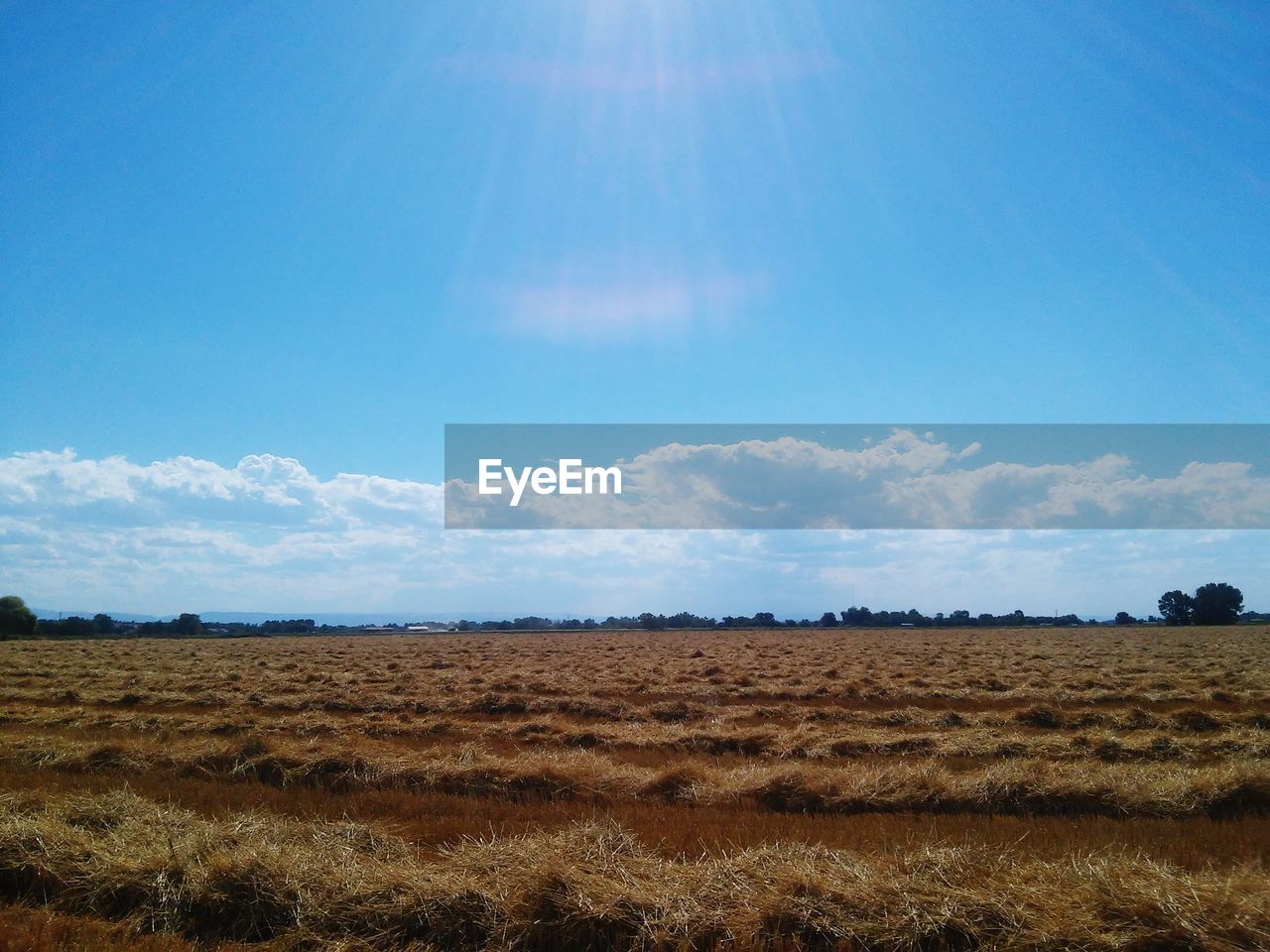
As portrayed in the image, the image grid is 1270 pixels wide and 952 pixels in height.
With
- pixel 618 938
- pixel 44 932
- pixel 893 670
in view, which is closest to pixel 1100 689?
pixel 893 670

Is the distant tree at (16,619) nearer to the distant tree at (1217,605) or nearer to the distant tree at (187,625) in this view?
the distant tree at (187,625)

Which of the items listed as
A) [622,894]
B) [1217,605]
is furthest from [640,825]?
[1217,605]

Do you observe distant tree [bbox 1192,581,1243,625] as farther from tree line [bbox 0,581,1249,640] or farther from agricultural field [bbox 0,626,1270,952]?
agricultural field [bbox 0,626,1270,952]

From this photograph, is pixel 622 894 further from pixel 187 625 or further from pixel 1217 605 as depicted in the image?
pixel 1217 605

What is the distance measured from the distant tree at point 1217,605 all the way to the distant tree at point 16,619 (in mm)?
133215

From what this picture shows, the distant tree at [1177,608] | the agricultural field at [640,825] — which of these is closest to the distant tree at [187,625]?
the agricultural field at [640,825]

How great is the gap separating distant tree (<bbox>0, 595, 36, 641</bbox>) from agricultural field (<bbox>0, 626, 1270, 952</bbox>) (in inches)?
2846

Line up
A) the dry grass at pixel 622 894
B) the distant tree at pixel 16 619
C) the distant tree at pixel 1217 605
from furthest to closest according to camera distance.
Answer: the distant tree at pixel 1217 605 → the distant tree at pixel 16 619 → the dry grass at pixel 622 894

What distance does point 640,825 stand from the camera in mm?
7820

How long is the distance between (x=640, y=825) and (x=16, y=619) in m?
89.2

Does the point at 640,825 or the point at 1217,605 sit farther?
the point at 1217,605

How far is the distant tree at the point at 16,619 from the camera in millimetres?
70500

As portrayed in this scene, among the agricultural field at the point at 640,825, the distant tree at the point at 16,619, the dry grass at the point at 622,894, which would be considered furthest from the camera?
the distant tree at the point at 16,619

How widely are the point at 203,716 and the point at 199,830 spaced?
957 cm
